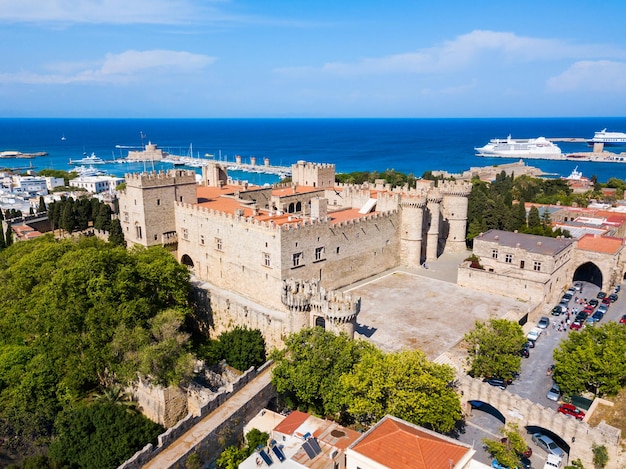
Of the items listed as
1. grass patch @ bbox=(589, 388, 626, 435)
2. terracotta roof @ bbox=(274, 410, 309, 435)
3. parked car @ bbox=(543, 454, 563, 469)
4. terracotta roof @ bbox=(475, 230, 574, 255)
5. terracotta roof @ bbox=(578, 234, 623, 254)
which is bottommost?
parked car @ bbox=(543, 454, 563, 469)

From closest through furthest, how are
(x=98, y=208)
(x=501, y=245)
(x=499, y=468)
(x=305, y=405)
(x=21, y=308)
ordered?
(x=499, y=468) → (x=305, y=405) → (x=21, y=308) → (x=501, y=245) → (x=98, y=208)

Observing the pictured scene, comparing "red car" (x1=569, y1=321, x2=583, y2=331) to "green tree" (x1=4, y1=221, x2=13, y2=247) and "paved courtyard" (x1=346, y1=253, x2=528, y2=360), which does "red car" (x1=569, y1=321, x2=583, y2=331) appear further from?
"green tree" (x1=4, y1=221, x2=13, y2=247)

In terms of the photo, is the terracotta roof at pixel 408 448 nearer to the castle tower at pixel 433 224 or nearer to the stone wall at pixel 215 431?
the stone wall at pixel 215 431

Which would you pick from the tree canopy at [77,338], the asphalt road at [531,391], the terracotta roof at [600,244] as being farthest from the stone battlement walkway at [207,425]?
the terracotta roof at [600,244]

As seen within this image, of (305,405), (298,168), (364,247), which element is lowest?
(305,405)

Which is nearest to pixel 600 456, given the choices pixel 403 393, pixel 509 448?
pixel 509 448

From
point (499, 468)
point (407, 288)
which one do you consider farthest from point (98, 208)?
point (499, 468)

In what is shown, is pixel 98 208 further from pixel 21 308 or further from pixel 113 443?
pixel 113 443

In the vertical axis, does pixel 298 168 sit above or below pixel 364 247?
above

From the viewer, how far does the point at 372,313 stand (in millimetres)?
39000

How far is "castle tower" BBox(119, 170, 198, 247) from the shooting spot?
45.1m

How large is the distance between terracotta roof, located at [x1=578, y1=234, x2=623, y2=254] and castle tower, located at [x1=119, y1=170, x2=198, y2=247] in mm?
38186

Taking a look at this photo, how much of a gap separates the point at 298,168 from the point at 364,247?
52.5 ft

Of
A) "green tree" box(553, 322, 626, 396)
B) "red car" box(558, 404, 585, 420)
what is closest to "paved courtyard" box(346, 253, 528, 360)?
"green tree" box(553, 322, 626, 396)
